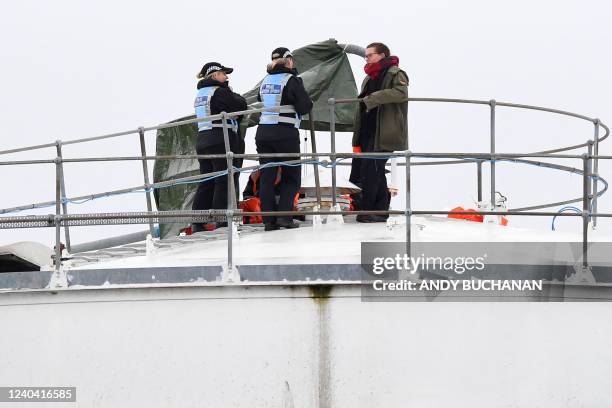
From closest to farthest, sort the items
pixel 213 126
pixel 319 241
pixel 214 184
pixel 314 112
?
pixel 319 241
pixel 213 126
pixel 214 184
pixel 314 112

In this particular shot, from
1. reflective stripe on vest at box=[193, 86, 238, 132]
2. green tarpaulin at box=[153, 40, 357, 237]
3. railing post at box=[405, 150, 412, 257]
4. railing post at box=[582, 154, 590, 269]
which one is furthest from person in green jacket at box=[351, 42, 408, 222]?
green tarpaulin at box=[153, 40, 357, 237]

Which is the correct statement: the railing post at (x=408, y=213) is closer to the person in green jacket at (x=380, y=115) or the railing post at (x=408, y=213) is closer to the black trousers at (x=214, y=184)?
the person in green jacket at (x=380, y=115)

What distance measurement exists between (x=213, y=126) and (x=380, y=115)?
173 centimetres

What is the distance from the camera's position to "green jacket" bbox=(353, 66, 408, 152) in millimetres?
11352

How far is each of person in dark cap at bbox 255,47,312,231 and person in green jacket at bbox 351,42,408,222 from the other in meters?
0.66

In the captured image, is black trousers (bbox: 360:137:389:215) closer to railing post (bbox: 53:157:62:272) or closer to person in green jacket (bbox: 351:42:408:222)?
person in green jacket (bbox: 351:42:408:222)

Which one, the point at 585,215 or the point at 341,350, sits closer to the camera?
the point at 341,350

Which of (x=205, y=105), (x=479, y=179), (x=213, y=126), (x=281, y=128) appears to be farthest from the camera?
(x=479, y=179)

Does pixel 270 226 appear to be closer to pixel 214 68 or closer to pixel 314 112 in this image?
pixel 214 68

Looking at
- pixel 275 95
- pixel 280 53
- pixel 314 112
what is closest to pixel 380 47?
pixel 280 53

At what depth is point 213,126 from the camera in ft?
40.1

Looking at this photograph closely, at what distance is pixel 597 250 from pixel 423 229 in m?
1.89

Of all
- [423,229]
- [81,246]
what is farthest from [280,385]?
[81,246]

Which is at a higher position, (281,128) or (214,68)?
(214,68)
